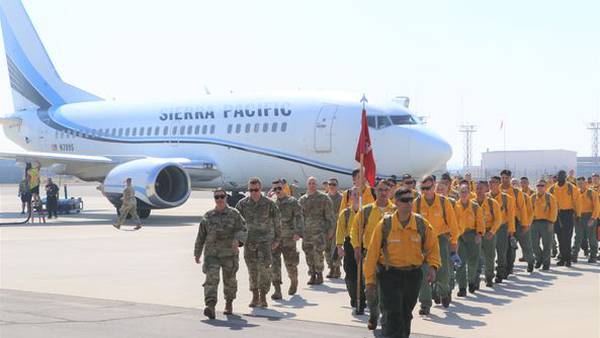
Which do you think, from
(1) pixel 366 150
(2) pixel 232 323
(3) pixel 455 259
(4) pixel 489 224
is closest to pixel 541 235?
(4) pixel 489 224

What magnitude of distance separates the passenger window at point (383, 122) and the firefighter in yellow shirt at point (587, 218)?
954 centimetres

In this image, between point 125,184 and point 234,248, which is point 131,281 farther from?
point 125,184

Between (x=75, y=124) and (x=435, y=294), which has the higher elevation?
(x=75, y=124)

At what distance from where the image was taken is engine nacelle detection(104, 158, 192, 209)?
27719 mm

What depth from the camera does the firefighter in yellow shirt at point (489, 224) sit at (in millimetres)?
13555

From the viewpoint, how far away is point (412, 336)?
9.60m

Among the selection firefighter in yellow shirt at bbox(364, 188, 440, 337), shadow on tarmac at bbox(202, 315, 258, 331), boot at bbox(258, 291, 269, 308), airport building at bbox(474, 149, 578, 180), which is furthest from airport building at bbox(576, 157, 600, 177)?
firefighter in yellow shirt at bbox(364, 188, 440, 337)

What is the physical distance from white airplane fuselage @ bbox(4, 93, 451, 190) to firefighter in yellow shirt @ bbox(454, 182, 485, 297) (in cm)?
1349

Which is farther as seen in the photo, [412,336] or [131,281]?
[131,281]

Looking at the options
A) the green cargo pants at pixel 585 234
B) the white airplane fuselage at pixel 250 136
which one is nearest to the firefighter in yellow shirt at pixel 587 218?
the green cargo pants at pixel 585 234

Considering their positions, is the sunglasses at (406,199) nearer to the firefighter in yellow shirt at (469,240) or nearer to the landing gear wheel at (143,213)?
the firefighter in yellow shirt at (469,240)

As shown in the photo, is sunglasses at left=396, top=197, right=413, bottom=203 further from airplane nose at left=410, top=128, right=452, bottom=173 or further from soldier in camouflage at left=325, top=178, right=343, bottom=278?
airplane nose at left=410, top=128, right=452, bottom=173

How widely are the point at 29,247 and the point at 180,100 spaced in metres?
13.4

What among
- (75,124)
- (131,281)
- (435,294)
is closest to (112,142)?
(75,124)
